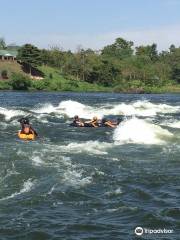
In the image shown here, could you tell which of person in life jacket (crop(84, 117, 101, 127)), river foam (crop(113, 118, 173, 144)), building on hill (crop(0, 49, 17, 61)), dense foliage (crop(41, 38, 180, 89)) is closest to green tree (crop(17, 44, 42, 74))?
building on hill (crop(0, 49, 17, 61))

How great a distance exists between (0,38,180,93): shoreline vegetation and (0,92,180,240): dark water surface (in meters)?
75.5

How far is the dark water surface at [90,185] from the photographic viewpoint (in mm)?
13330

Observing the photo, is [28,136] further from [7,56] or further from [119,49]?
[119,49]

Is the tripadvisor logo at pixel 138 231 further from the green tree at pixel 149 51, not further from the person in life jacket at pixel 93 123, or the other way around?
the green tree at pixel 149 51

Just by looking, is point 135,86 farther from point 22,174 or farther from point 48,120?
point 22,174

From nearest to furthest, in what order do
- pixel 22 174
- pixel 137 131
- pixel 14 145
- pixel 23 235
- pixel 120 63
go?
pixel 23 235 → pixel 22 174 → pixel 14 145 → pixel 137 131 → pixel 120 63

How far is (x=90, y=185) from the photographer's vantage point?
16844mm

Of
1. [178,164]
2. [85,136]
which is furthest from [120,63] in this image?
[178,164]

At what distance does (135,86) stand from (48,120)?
266ft

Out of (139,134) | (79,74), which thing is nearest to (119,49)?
(79,74)

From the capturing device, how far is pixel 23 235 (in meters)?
12.7

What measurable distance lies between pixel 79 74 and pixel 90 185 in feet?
357

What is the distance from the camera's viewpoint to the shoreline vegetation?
10594 cm

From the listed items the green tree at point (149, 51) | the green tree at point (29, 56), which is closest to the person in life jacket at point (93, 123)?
the green tree at point (29, 56)
